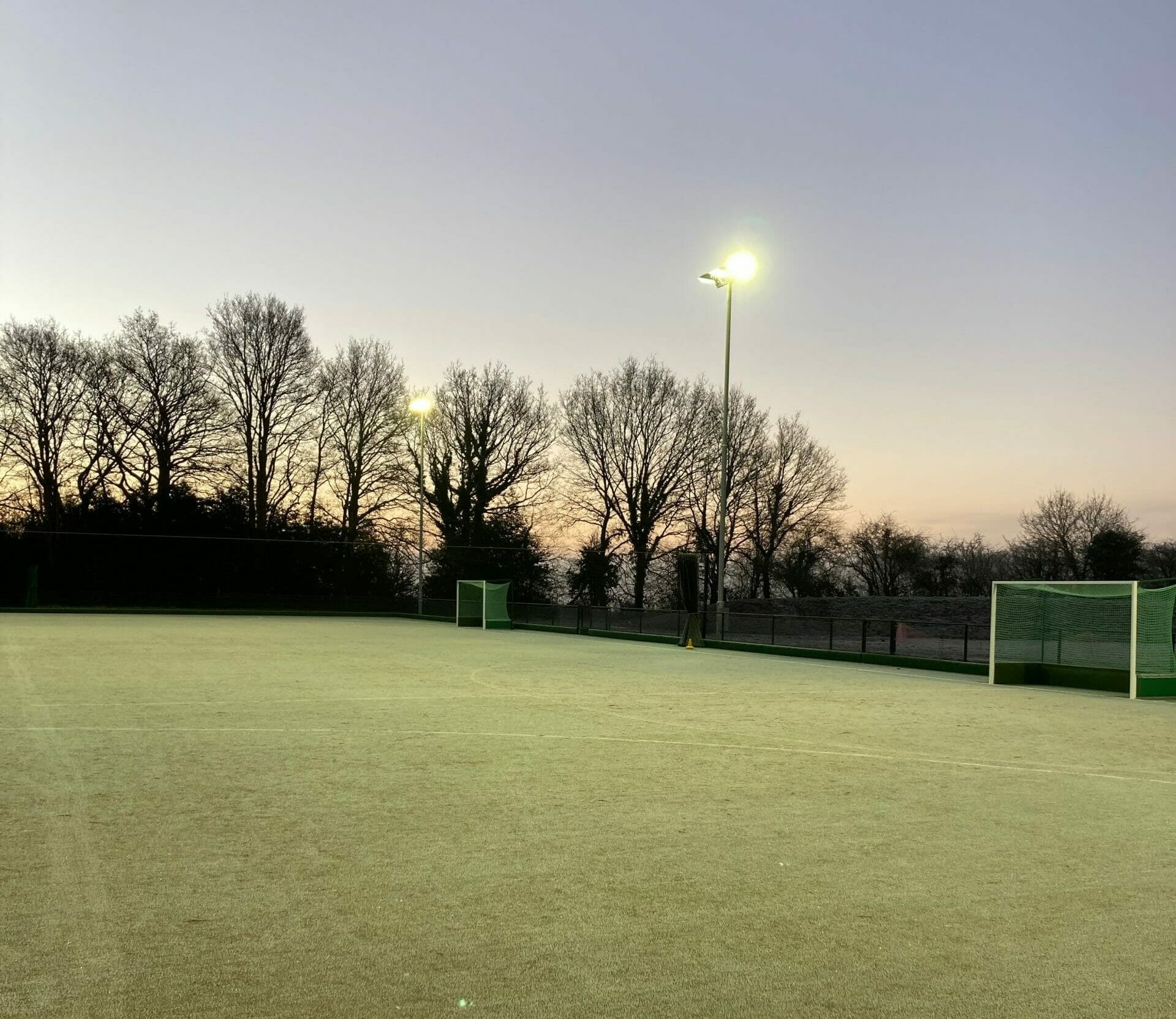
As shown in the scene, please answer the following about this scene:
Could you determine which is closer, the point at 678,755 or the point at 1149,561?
the point at 678,755

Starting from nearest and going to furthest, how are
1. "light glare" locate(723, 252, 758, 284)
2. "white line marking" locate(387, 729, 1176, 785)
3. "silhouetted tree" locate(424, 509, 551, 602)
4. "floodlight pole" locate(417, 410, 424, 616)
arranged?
"white line marking" locate(387, 729, 1176, 785) → "light glare" locate(723, 252, 758, 284) → "floodlight pole" locate(417, 410, 424, 616) → "silhouetted tree" locate(424, 509, 551, 602)

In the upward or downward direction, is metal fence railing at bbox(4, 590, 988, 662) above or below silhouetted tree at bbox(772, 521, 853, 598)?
below

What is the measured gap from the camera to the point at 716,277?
28.8 meters

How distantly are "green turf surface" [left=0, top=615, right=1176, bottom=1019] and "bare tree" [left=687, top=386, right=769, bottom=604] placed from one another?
4266cm

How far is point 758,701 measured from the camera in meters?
15.3

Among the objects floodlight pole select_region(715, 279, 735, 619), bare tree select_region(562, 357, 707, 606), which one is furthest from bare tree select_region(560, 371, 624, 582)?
floodlight pole select_region(715, 279, 735, 619)

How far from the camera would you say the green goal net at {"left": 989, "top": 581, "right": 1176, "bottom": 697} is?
18219 mm

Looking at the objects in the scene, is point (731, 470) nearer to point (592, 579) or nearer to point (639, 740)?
point (592, 579)

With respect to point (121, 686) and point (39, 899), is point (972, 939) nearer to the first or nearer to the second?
point (39, 899)

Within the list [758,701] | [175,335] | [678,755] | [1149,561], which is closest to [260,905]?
[678,755]

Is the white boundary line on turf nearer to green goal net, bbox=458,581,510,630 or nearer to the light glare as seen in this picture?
the light glare

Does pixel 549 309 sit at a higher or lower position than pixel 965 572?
higher

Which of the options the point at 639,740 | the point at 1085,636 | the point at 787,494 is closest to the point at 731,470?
the point at 787,494

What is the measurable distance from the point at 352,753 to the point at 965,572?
6788 centimetres
